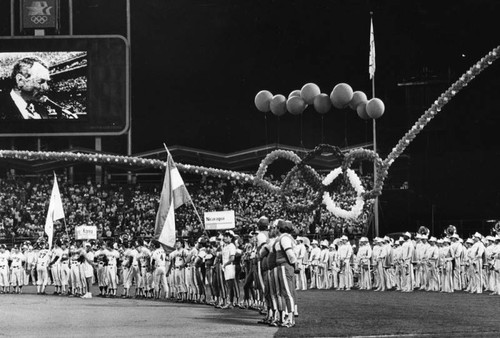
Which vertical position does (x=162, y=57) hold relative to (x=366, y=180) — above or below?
above

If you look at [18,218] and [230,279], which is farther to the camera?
[18,218]

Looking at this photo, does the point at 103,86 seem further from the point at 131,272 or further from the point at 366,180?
the point at 131,272

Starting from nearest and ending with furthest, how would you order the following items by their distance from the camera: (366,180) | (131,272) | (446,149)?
(131,272)
(446,149)
(366,180)

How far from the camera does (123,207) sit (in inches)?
1988

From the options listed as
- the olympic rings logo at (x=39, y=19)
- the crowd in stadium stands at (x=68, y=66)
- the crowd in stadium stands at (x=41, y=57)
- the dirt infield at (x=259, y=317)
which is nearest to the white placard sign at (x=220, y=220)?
the dirt infield at (x=259, y=317)

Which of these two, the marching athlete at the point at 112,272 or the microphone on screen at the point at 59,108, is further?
the microphone on screen at the point at 59,108

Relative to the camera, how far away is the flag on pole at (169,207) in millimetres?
22125

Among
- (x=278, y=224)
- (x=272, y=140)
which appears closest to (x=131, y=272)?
(x=278, y=224)

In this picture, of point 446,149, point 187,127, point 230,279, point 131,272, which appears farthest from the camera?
point 187,127

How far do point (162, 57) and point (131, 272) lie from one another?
1014 inches

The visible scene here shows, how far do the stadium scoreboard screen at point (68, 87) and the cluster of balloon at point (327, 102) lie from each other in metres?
13.2

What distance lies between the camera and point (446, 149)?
45.6 meters

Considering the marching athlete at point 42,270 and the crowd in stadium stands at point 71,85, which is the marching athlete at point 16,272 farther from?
the crowd in stadium stands at point 71,85

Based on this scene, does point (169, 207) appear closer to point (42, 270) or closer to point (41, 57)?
point (42, 270)
